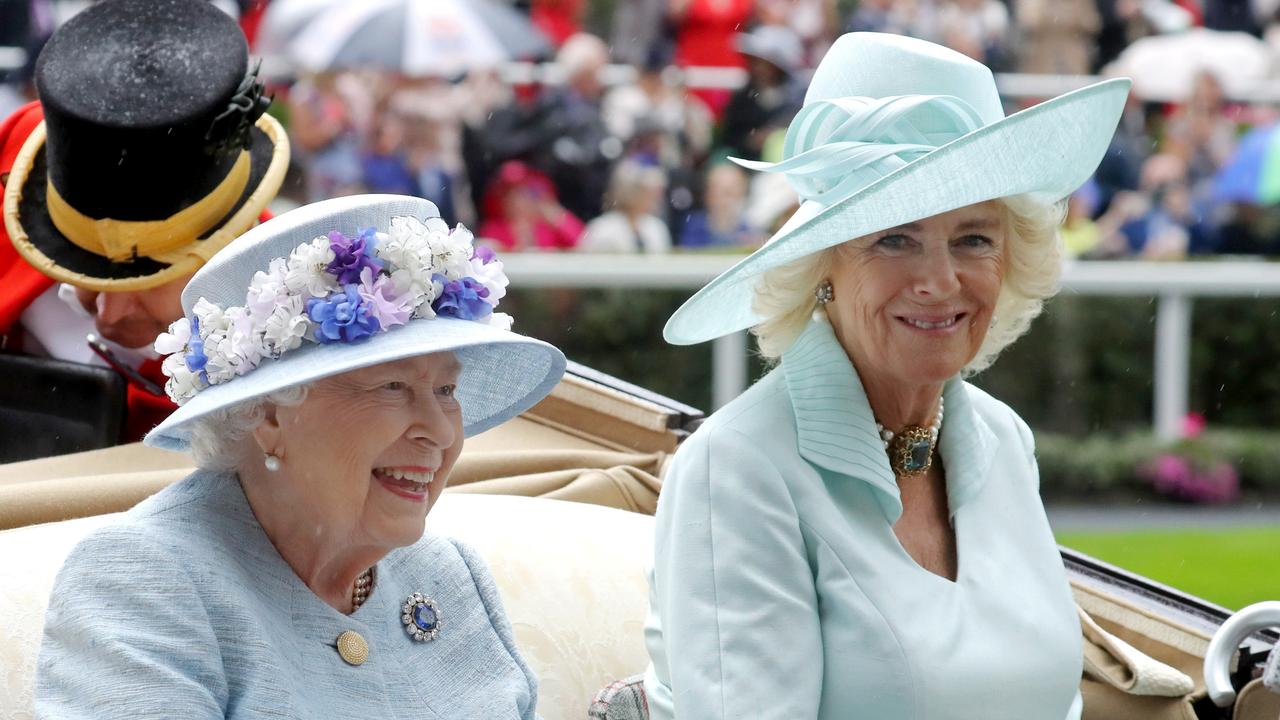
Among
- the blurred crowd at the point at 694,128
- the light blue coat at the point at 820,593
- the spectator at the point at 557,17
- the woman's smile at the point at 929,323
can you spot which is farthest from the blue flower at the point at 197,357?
the spectator at the point at 557,17

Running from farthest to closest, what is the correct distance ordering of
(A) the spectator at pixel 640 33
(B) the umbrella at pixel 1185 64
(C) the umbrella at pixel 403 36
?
1. (B) the umbrella at pixel 1185 64
2. (A) the spectator at pixel 640 33
3. (C) the umbrella at pixel 403 36

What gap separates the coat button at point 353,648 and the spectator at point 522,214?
19.7 ft

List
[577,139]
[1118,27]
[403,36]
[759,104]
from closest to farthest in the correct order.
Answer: [577,139]
[403,36]
[759,104]
[1118,27]

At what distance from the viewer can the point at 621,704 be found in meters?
2.65

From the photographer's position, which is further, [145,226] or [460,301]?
[145,226]

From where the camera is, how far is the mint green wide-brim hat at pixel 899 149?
2332 millimetres

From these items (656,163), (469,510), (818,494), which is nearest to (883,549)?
(818,494)

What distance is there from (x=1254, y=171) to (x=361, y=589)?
25.7 ft

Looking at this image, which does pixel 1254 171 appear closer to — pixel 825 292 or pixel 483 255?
pixel 825 292

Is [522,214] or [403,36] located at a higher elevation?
[403,36]

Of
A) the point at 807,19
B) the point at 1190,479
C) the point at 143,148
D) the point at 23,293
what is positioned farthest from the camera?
the point at 807,19

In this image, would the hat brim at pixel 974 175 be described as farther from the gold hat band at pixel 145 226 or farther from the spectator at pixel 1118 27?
the spectator at pixel 1118 27

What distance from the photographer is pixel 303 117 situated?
27.4 ft

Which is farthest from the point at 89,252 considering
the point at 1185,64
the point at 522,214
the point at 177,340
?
the point at 1185,64
